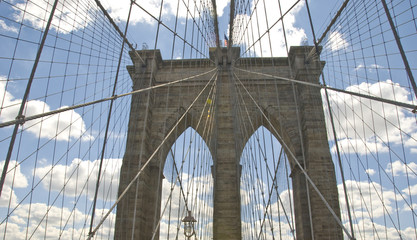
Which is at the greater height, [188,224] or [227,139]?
[227,139]

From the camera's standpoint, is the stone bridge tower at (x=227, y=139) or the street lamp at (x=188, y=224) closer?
the street lamp at (x=188, y=224)

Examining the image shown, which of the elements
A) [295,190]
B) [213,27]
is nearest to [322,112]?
[295,190]

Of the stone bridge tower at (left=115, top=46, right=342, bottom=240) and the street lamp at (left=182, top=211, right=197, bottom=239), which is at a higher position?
the stone bridge tower at (left=115, top=46, right=342, bottom=240)

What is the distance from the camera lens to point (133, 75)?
1452cm

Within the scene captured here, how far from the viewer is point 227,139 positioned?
467 inches

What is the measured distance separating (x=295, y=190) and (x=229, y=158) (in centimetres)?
356

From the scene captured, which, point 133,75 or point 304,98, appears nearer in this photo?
point 304,98

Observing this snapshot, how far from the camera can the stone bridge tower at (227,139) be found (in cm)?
1111

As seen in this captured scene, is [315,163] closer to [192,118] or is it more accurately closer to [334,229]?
[334,229]

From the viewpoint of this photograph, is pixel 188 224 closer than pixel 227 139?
Yes

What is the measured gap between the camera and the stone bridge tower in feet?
36.4

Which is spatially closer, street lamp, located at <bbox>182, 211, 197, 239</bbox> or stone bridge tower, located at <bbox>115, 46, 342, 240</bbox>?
street lamp, located at <bbox>182, 211, 197, 239</bbox>

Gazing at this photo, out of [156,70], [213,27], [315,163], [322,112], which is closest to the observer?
[315,163]

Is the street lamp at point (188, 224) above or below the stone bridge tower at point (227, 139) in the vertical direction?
below
